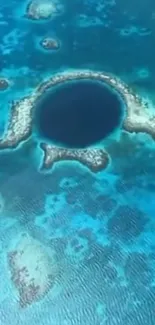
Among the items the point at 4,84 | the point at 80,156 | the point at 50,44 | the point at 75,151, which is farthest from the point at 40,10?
the point at 80,156

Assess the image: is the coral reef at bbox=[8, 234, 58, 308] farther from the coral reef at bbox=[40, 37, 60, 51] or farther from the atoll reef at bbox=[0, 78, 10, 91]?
the coral reef at bbox=[40, 37, 60, 51]

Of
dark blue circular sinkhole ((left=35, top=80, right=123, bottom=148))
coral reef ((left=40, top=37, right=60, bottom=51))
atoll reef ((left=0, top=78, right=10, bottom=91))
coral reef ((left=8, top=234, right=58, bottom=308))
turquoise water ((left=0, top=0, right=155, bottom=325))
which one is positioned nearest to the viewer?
turquoise water ((left=0, top=0, right=155, bottom=325))

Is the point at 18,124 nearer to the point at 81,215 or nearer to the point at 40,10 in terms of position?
the point at 81,215

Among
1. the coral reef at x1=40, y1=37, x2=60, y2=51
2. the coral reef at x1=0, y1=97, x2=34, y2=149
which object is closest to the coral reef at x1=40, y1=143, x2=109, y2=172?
the coral reef at x1=0, y1=97, x2=34, y2=149

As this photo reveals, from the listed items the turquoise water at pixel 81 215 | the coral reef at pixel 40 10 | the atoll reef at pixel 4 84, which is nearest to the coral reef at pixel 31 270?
the turquoise water at pixel 81 215

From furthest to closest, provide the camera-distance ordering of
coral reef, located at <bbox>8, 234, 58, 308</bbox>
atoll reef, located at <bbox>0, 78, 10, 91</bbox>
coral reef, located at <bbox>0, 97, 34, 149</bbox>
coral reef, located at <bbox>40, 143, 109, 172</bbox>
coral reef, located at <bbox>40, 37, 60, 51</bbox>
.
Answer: coral reef, located at <bbox>40, 37, 60, 51</bbox>, atoll reef, located at <bbox>0, 78, 10, 91</bbox>, coral reef, located at <bbox>0, 97, 34, 149</bbox>, coral reef, located at <bbox>40, 143, 109, 172</bbox>, coral reef, located at <bbox>8, 234, 58, 308</bbox>

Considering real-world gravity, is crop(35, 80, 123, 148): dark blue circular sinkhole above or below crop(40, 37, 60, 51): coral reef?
below

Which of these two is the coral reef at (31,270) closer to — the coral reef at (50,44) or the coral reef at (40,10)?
the coral reef at (50,44)
